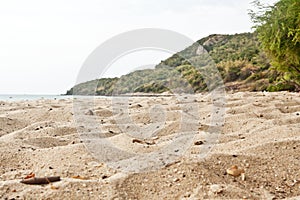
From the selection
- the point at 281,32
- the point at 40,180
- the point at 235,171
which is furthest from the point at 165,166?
→ the point at 281,32

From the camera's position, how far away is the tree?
14.4 feet

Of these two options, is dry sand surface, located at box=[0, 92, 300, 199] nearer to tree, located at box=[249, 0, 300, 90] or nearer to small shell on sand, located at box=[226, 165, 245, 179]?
small shell on sand, located at box=[226, 165, 245, 179]

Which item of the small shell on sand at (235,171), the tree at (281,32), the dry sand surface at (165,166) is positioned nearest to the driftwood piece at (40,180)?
the dry sand surface at (165,166)

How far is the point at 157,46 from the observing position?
2871 millimetres

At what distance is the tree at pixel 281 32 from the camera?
439 centimetres

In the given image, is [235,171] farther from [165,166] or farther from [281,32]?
[281,32]

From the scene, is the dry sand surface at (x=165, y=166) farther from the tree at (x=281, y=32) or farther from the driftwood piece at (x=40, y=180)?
the tree at (x=281, y=32)

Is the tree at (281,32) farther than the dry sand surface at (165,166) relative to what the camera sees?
Yes

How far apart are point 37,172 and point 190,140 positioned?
3.56ft

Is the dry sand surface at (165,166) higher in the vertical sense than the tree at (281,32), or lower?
lower

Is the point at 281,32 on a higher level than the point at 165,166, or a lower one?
higher

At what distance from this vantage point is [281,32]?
4.65m

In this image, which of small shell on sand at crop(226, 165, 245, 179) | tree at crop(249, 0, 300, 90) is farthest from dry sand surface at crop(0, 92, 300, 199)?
tree at crop(249, 0, 300, 90)

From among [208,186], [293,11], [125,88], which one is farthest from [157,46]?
[125,88]
